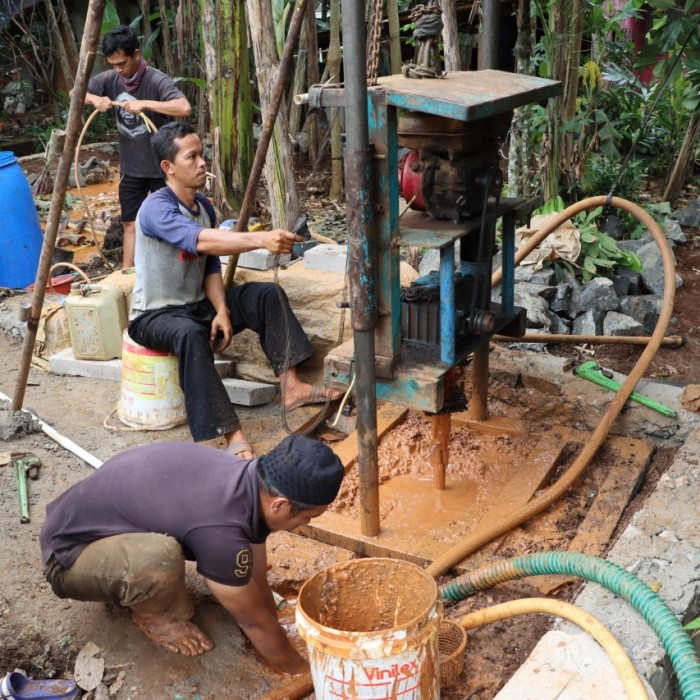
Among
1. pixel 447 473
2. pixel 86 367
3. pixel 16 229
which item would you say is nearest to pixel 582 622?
pixel 447 473

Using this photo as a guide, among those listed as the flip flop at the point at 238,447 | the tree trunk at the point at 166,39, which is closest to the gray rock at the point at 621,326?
the flip flop at the point at 238,447

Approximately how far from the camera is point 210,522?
2779 millimetres

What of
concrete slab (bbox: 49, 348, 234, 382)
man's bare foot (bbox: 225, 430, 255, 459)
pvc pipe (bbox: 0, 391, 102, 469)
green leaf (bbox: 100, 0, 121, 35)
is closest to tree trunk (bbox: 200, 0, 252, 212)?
concrete slab (bbox: 49, 348, 234, 382)

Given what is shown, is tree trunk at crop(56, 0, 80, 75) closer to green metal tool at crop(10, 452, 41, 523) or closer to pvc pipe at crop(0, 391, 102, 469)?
pvc pipe at crop(0, 391, 102, 469)

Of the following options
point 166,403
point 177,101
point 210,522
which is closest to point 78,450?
point 166,403

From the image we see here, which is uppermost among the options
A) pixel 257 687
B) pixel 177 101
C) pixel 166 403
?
pixel 177 101

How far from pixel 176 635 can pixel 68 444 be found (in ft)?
5.34

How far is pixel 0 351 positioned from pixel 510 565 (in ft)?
13.7

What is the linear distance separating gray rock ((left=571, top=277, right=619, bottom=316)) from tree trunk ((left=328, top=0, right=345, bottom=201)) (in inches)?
131

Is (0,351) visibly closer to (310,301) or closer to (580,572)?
(310,301)

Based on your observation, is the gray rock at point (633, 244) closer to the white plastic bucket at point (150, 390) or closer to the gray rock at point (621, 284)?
the gray rock at point (621, 284)

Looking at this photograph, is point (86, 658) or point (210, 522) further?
point (86, 658)

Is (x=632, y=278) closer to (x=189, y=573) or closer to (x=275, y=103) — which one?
(x=275, y=103)

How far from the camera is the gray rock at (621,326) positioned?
18.8ft
